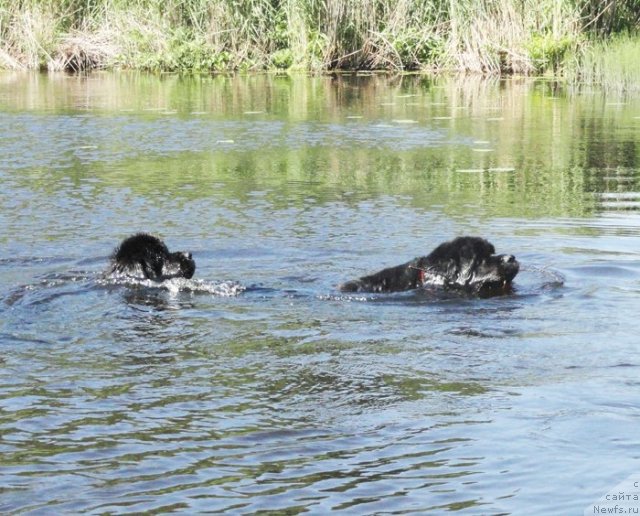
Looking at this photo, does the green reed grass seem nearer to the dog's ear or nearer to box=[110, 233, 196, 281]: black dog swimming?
the dog's ear

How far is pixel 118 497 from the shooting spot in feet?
16.0

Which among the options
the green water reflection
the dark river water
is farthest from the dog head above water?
the green water reflection

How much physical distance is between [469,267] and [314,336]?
1.60 meters

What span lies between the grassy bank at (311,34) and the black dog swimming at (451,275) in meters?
17.3

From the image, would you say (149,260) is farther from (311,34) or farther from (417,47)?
(311,34)

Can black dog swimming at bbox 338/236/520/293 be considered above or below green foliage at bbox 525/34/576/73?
below

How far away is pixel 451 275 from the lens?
8.57 meters

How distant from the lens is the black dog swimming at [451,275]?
336 inches

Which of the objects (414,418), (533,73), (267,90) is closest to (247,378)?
(414,418)

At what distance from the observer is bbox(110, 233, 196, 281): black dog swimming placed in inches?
344

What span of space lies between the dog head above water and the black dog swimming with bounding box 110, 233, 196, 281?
166 cm

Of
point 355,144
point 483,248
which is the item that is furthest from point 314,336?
point 355,144

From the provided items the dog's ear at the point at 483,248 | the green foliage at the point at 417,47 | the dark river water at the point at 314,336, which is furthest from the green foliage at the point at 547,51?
the dog's ear at the point at 483,248

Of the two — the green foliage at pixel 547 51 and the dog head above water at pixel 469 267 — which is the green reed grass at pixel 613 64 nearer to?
the green foliage at pixel 547 51
